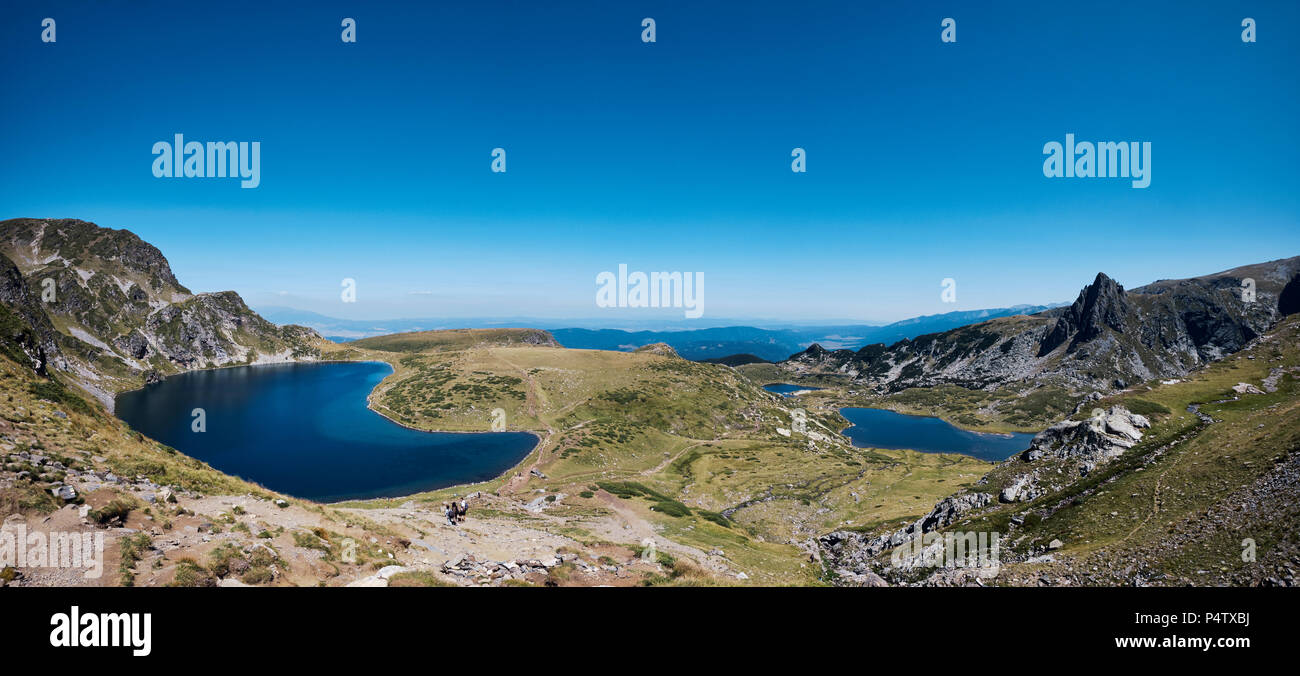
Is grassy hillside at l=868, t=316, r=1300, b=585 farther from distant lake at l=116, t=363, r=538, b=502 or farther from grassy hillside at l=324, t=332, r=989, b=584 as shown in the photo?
distant lake at l=116, t=363, r=538, b=502

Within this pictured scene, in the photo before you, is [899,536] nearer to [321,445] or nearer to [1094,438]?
[1094,438]

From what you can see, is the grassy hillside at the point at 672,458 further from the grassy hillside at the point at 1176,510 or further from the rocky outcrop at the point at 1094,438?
the rocky outcrop at the point at 1094,438

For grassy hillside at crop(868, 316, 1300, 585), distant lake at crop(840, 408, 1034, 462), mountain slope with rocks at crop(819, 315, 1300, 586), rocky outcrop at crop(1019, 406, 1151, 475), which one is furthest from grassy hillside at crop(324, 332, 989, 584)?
distant lake at crop(840, 408, 1034, 462)

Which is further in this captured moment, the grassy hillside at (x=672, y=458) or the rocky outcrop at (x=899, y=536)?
the grassy hillside at (x=672, y=458)

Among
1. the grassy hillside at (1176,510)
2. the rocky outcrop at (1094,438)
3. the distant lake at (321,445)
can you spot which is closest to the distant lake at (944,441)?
the rocky outcrop at (1094,438)

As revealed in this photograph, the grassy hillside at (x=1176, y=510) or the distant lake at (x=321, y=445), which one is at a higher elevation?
the grassy hillside at (x=1176, y=510)
